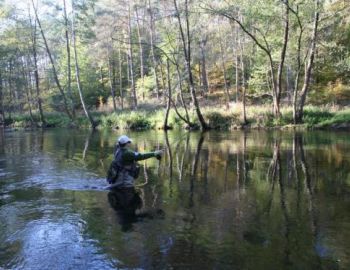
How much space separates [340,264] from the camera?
5.48 metres

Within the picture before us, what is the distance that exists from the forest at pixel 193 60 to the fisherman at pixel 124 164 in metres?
8.99

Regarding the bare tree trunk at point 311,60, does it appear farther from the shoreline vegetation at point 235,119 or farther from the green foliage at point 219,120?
the green foliage at point 219,120

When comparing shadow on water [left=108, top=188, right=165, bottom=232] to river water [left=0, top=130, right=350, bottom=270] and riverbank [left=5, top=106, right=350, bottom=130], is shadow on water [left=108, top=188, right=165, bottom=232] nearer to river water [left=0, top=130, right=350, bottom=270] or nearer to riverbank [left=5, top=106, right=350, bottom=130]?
river water [left=0, top=130, right=350, bottom=270]

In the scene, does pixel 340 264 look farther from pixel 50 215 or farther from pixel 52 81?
pixel 52 81

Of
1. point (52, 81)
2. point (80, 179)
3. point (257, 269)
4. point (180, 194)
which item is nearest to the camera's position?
point (257, 269)

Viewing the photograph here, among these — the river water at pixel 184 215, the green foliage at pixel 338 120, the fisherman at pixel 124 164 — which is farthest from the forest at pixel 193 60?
the fisherman at pixel 124 164

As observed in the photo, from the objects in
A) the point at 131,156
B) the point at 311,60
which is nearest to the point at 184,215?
the point at 131,156

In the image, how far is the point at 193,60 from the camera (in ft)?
150

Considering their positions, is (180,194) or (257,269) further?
(180,194)

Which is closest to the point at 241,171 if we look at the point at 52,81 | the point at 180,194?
the point at 180,194

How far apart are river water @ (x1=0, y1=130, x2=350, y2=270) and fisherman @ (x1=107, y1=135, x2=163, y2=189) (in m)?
0.41

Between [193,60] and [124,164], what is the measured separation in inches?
1443

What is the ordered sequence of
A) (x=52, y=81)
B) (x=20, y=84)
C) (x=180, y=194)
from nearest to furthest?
(x=180, y=194) → (x=20, y=84) → (x=52, y=81)

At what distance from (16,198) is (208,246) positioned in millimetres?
5398
